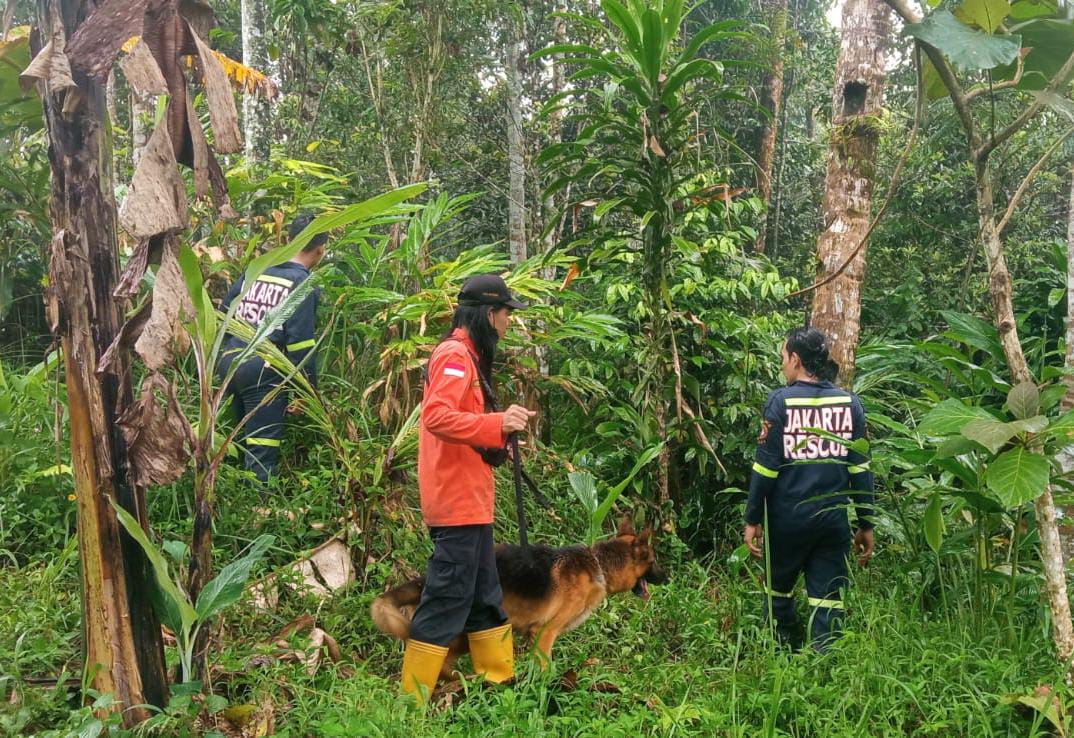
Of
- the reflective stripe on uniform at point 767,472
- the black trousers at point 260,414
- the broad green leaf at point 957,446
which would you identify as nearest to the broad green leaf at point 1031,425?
the broad green leaf at point 957,446

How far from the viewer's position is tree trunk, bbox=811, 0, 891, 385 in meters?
5.03

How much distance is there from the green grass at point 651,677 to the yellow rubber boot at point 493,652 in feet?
0.37

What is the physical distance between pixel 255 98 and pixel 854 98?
524cm

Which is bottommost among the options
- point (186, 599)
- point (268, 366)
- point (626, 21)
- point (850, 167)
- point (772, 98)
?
point (186, 599)

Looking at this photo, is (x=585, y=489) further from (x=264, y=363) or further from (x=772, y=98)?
(x=772, y=98)

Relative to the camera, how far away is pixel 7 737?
2738 millimetres

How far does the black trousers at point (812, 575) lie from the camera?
403cm

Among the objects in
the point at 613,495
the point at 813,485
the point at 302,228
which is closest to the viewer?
the point at 613,495

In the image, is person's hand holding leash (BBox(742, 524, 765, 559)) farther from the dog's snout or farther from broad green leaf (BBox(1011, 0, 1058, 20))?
broad green leaf (BBox(1011, 0, 1058, 20))

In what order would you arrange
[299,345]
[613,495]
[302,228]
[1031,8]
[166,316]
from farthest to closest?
[302,228]
[299,345]
[613,495]
[1031,8]
[166,316]

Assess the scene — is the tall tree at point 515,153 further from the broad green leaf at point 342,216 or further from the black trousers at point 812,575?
the broad green leaf at point 342,216

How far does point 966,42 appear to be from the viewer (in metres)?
2.74

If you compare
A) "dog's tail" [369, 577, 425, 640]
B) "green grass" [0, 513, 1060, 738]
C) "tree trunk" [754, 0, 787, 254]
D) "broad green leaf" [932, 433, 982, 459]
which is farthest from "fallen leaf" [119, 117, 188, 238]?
"tree trunk" [754, 0, 787, 254]

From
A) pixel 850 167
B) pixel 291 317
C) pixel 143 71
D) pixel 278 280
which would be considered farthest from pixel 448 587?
pixel 850 167
